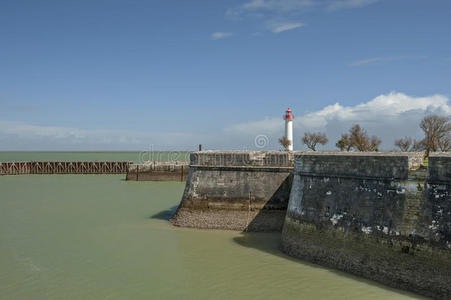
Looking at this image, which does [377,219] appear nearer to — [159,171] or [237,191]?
[237,191]

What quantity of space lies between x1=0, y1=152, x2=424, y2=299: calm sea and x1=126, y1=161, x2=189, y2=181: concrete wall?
659 inches

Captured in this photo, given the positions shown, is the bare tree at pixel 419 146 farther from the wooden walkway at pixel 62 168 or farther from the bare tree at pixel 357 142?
the wooden walkway at pixel 62 168

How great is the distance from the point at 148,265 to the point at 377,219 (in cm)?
619

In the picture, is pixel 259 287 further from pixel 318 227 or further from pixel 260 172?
pixel 260 172

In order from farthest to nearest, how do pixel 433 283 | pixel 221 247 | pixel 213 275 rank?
1. pixel 221 247
2. pixel 213 275
3. pixel 433 283

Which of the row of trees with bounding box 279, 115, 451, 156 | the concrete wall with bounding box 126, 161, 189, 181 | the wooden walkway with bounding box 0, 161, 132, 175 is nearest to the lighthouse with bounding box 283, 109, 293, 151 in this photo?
the row of trees with bounding box 279, 115, 451, 156

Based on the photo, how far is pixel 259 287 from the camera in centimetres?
844

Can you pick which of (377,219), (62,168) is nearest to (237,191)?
(377,219)

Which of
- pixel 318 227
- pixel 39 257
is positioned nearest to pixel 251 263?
pixel 318 227

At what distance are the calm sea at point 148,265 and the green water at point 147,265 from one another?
0.08 ft

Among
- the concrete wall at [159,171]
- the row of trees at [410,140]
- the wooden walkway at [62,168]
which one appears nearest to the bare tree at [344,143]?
the row of trees at [410,140]

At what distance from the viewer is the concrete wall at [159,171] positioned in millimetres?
33375

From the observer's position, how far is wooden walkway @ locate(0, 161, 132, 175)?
42.7 m

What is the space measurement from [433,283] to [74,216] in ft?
48.4
